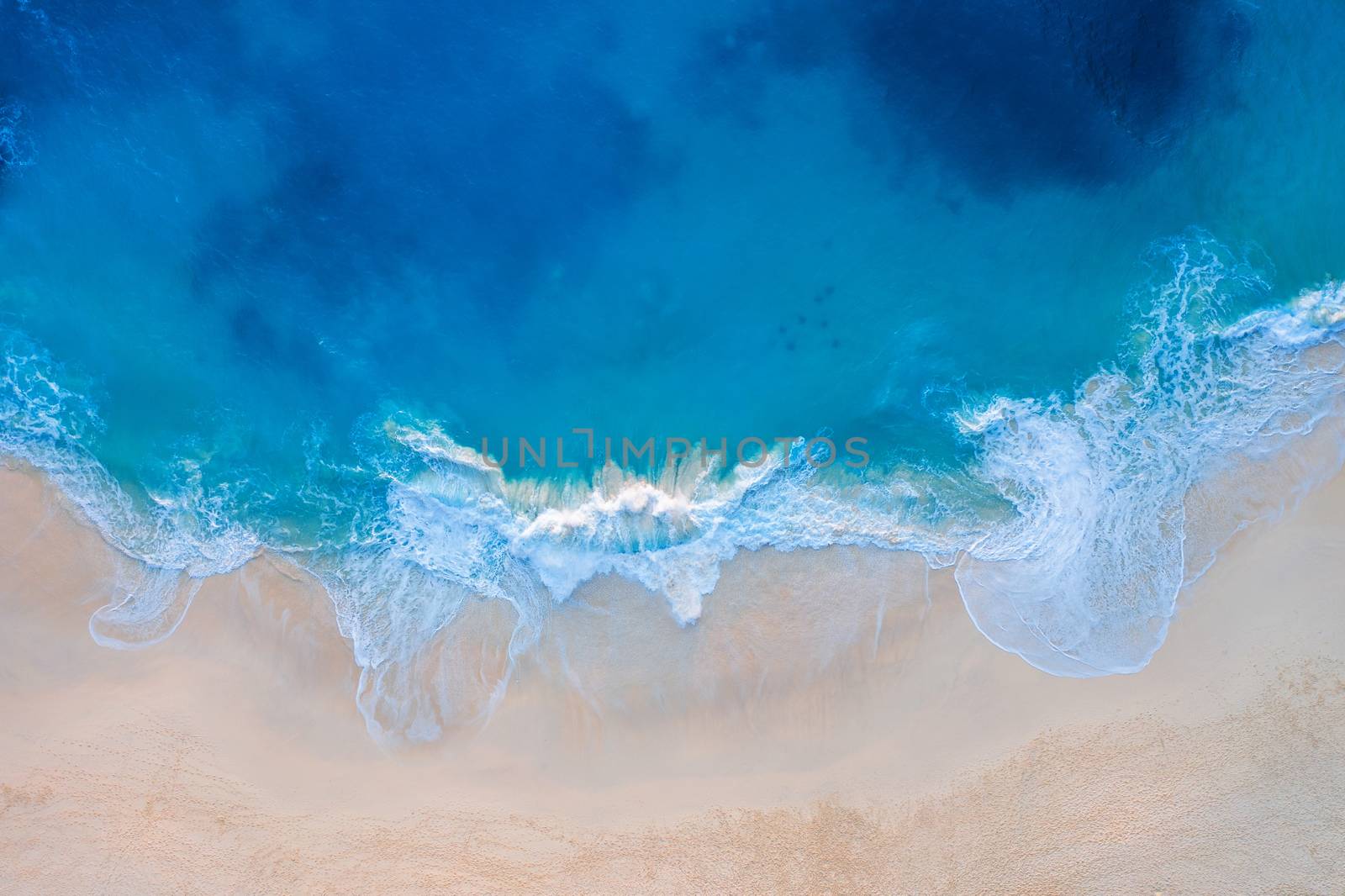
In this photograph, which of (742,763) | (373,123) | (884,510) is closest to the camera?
(742,763)

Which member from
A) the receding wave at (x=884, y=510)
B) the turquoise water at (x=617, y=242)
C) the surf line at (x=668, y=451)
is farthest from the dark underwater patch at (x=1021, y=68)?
the surf line at (x=668, y=451)

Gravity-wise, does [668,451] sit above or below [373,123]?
below

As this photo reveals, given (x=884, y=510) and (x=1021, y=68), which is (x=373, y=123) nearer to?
(x=884, y=510)

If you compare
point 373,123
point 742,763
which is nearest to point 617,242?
point 373,123

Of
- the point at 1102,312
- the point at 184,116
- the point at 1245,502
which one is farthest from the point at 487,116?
the point at 1245,502

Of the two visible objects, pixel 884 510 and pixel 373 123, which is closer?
pixel 884 510

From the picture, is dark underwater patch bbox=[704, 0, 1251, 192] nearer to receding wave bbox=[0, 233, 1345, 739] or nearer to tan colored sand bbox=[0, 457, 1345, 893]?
receding wave bbox=[0, 233, 1345, 739]

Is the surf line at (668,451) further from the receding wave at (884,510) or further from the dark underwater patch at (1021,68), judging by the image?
the dark underwater patch at (1021,68)
